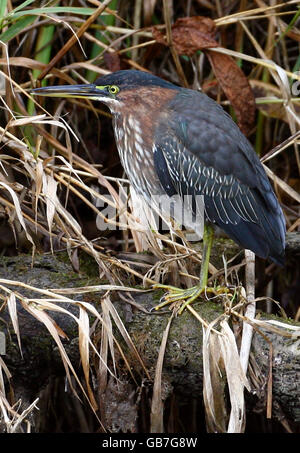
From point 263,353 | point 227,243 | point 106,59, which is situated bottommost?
point 263,353

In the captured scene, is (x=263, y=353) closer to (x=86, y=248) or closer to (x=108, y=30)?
(x=86, y=248)

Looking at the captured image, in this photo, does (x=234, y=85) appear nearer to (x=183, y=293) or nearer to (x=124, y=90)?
(x=124, y=90)

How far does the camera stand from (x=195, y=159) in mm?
2439

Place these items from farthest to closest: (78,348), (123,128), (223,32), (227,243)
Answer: (223,32)
(227,243)
(123,128)
(78,348)

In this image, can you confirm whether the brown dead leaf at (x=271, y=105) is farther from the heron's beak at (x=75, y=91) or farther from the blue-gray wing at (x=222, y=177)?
the heron's beak at (x=75, y=91)

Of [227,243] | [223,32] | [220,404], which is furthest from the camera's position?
[223,32]

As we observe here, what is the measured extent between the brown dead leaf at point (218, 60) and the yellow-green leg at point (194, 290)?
673 millimetres

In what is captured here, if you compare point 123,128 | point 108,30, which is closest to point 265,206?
point 123,128

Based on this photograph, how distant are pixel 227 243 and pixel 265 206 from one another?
15.2 inches

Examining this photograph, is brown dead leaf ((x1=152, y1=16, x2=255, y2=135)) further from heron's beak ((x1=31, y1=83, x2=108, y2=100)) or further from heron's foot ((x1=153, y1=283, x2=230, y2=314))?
heron's foot ((x1=153, y1=283, x2=230, y2=314))

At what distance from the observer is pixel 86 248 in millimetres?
2395

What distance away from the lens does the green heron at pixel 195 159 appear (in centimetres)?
241

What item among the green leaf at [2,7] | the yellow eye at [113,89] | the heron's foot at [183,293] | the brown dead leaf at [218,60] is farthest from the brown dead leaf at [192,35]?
the heron's foot at [183,293]

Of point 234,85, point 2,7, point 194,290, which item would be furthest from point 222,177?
point 2,7
